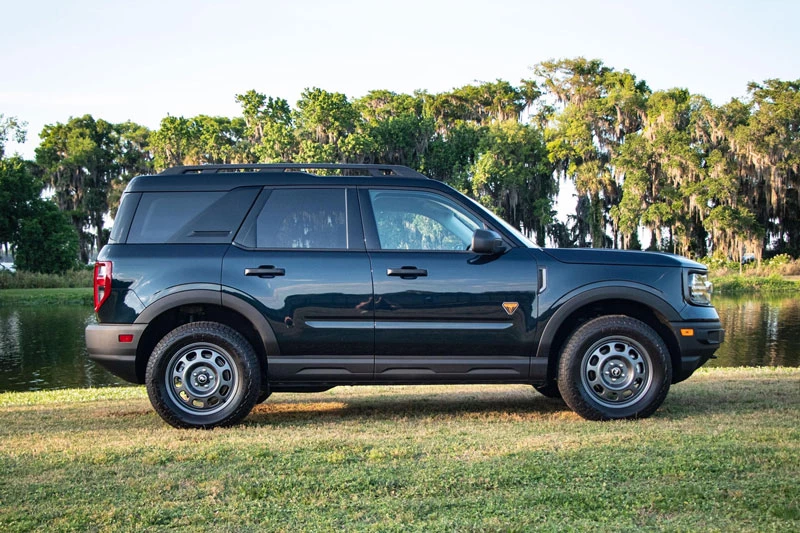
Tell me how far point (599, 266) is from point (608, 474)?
89.9 inches

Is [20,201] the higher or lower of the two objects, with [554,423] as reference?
higher

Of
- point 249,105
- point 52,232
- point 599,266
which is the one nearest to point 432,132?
point 249,105

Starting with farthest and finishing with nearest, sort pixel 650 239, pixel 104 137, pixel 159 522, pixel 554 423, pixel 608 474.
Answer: pixel 104 137 < pixel 650 239 < pixel 554 423 < pixel 608 474 < pixel 159 522

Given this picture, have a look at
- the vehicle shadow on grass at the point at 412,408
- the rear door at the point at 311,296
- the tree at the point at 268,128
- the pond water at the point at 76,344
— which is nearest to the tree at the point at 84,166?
the tree at the point at 268,128

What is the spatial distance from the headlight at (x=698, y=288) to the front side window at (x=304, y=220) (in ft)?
9.27

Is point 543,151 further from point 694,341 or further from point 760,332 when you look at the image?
point 694,341

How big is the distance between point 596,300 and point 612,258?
392 mm

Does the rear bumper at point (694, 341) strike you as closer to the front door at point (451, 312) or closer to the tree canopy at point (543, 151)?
the front door at point (451, 312)

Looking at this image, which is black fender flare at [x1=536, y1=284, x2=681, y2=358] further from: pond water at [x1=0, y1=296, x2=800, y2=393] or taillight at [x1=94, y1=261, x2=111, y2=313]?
pond water at [x1=0, y1=296, x2=800, y2=393]

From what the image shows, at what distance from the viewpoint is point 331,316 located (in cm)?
623

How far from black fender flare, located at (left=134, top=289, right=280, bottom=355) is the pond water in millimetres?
10174

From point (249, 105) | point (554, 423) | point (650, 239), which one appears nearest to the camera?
point (554, 423)

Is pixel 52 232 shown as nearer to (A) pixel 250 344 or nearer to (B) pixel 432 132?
(B) pixel 432 132

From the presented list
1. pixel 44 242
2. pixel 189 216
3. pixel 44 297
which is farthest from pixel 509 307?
pixel 44 242
